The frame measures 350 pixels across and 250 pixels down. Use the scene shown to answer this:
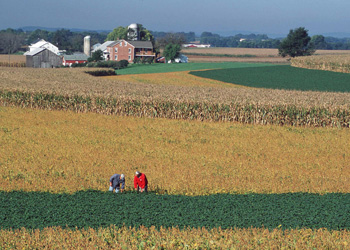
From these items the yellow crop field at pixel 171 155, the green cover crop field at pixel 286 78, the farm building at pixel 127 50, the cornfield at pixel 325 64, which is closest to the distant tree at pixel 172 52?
the farm building at pixel 127 50

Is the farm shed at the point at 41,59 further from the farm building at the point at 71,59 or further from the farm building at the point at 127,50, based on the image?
the farm building at the point at 127,50

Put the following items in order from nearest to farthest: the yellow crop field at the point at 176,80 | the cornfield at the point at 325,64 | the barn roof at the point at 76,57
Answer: the yellow crop field at the point at 176,80
the cornfield at the point at 325,64
the barn roof at the point at 76,57

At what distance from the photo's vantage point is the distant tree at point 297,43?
405 feet

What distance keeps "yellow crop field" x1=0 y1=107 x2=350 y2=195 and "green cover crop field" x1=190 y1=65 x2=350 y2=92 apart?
1158 inches

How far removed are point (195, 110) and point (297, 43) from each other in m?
95.5

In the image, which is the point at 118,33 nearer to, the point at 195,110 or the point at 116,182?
the point at 195,110

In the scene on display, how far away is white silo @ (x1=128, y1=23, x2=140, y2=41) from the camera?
162 m

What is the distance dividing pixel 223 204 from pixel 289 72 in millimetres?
67232

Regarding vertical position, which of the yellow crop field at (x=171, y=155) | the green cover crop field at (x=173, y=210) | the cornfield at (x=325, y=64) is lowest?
the yellow crop field at (x=171, y=155)

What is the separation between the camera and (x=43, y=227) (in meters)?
12.2

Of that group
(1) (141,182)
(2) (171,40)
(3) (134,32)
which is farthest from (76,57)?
(1) (141,182)

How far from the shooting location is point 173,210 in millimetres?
13625

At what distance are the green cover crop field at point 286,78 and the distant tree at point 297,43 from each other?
43332mm

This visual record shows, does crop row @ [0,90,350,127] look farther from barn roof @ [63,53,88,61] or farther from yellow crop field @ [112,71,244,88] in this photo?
barn roof @ [63,53,88,61]
